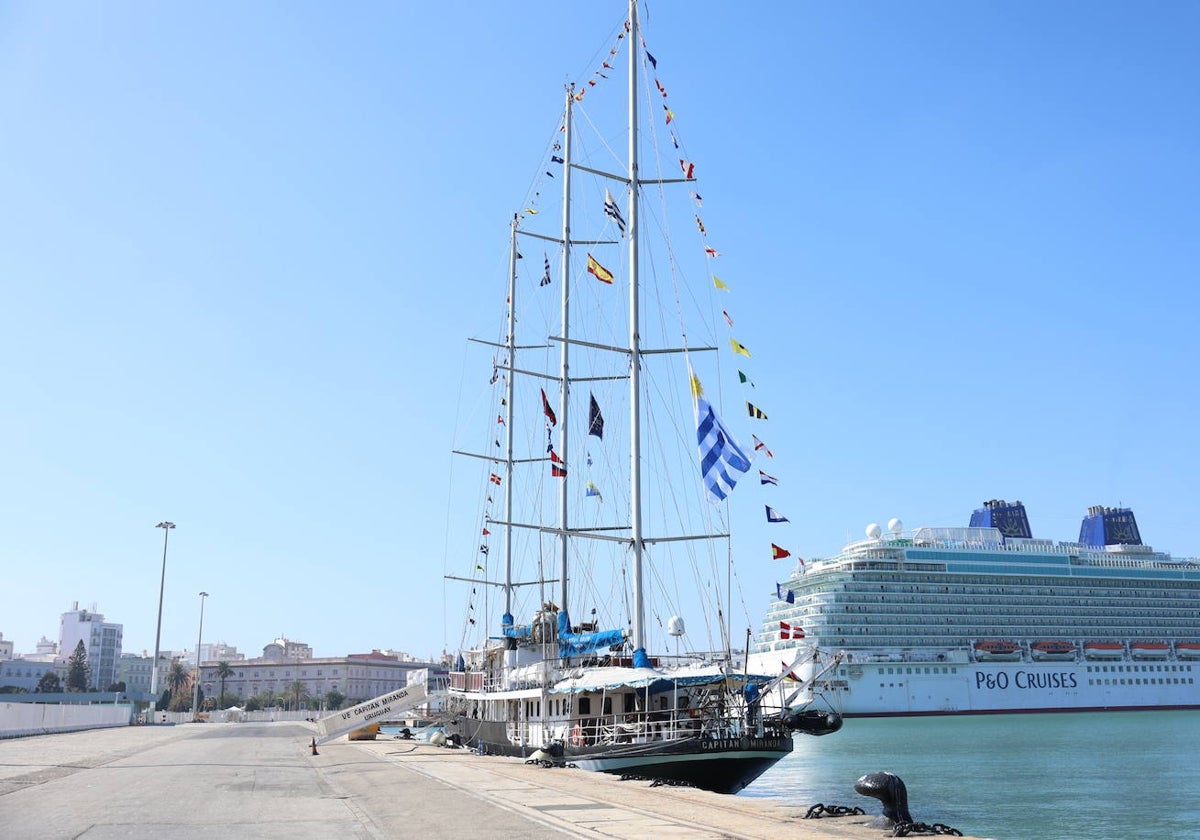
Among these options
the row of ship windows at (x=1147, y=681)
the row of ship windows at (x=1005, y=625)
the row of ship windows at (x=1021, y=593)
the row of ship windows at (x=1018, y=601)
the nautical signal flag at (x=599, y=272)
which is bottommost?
the row of ship windows at (x=1147, y=681)

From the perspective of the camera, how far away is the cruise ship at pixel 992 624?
326 feet

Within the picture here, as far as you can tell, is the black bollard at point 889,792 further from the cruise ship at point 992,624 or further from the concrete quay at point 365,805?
the cruise ship at point 992,624

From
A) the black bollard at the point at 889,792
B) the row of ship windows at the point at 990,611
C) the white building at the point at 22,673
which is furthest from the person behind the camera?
the white building at the point at 22,673

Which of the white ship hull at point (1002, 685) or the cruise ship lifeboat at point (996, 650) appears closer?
the white ship hull at point (1002, 685)

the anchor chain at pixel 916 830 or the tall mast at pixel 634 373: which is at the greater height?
the tall mast at pixel 634 373

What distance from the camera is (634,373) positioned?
33.8 metres

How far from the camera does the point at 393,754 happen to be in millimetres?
34875

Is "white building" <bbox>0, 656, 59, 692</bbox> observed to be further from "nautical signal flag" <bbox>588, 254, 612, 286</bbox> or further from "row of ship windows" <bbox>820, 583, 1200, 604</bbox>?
"nautical signal flag" <bbox>588, 254, 612, 286</bbox>

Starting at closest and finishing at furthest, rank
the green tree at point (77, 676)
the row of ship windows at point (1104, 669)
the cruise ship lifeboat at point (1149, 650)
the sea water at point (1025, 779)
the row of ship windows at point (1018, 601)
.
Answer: the sea water at point (1025, 779) < the row of ship windows at point (1104, 669) < the row of ship windows at point (1018, 601) < the cruise ship lifeboat at point (1149, 650) < the green tree at point (77, 676)

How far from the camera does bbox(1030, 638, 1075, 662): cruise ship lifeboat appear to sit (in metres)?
106

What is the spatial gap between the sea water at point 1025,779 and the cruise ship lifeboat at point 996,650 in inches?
1294

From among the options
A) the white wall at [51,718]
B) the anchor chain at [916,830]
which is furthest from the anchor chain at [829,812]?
the white wall at [51,718]

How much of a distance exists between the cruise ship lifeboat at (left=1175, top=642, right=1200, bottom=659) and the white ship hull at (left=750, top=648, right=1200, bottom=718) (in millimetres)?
1502

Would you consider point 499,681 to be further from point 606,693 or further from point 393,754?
point 606,693
